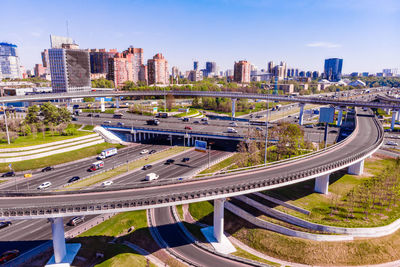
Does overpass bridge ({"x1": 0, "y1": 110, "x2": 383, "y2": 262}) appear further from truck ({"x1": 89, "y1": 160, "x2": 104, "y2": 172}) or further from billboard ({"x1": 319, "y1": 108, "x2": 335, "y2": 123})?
truck ({"x1": 89, "y1": 160, "x2": 104, "y2": 172})

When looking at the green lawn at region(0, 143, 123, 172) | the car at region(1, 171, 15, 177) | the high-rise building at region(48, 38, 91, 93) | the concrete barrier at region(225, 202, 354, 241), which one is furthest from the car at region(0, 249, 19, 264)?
the high-rise building at region(48, 38, 91, 93)

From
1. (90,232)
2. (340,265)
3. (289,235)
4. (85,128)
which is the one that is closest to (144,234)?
(90,232)

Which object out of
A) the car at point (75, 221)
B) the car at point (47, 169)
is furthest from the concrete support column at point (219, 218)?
the car at point (47, 169)

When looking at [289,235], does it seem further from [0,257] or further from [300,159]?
[0,257]

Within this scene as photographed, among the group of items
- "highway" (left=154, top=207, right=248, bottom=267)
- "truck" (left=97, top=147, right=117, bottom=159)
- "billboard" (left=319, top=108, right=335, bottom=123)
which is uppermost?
"billboard" (left=319, top=108, right=335, bottom=123)

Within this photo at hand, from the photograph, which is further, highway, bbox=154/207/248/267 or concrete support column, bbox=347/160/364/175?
concrete support column, bbox=347/160/364/175

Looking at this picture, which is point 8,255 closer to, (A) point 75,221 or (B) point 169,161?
(A) point 75,221

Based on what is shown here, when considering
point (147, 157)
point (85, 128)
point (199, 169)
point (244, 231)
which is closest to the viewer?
point (244, 231)

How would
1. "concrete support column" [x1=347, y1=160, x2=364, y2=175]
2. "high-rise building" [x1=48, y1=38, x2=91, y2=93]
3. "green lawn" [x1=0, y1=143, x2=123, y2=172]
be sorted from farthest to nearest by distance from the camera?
"high-rise building" [x1=48, y1=38, x2=91, y2=93]
"green lawn" [x1=0, y1=143, x2=123, y2=172]
"concrete support column" [x1=347, y1=160, x2=364, y2=175]
